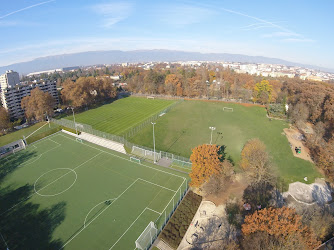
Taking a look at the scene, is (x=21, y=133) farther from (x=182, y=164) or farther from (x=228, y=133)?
(x=228, y=133)

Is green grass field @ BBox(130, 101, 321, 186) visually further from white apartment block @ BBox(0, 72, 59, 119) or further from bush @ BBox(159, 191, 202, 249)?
white apartment block @ BBox(0, 72, 59, 119)

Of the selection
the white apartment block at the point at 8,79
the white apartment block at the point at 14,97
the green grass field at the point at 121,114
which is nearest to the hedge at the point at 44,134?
the green grass field at the point at 121,114

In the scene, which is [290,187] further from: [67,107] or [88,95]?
[67,107]

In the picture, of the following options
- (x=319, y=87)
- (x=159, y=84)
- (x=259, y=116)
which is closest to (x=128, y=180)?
(x=259, y=116)

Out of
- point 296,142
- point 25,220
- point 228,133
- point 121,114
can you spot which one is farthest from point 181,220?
point 121,114

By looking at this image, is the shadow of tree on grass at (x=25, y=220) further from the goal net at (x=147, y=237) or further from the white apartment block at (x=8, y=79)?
the white apartment block at (x=8, y=79)

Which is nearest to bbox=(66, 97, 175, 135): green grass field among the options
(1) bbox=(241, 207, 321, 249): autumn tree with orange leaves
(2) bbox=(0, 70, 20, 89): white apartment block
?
(1) bbox=(241, 207, 321, 249): autumn tree with orange leaves
